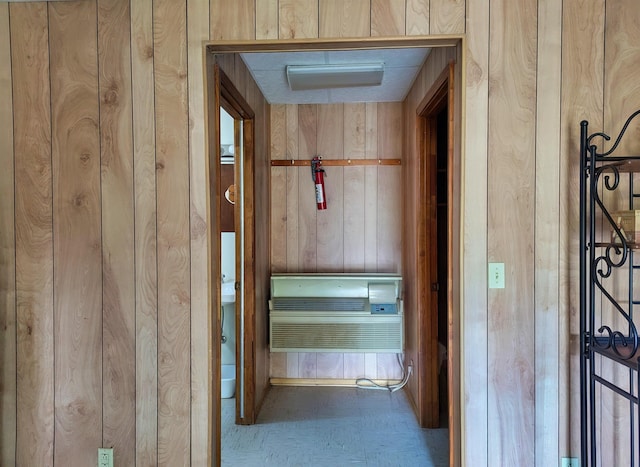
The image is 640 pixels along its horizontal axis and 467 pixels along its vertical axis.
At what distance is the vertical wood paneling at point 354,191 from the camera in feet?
9.74

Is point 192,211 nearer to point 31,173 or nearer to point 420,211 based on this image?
point 31,173

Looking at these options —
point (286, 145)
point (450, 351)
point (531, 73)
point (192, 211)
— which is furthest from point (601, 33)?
point (286, 145)

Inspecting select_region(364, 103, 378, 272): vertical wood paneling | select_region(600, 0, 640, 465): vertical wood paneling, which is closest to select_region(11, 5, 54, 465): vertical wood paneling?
select_region(364, 103, 378, 272): vertical wood paneling

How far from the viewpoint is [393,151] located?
2.97 m

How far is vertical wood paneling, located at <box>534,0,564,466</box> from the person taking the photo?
1.46 meters

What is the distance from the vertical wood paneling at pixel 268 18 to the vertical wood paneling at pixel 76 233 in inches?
28.8

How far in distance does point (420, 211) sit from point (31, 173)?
213cm

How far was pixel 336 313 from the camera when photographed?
2719 mm

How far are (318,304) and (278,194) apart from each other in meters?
0.98

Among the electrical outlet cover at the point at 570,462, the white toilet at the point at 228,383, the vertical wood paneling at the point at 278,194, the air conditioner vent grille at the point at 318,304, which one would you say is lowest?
the white toilet at the point at 228,383

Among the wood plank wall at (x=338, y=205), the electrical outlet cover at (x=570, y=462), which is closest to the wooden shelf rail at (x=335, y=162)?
the wood plank wall at (x=338, y=205)

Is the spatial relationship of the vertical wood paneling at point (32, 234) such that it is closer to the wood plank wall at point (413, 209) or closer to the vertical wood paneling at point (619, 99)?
the wood plank wall at point (413, 209)

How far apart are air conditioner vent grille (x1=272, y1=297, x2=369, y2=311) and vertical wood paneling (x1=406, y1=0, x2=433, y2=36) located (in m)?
1.84

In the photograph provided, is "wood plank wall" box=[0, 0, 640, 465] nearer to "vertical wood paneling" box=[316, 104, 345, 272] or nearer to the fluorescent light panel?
the fluorescent light panel
